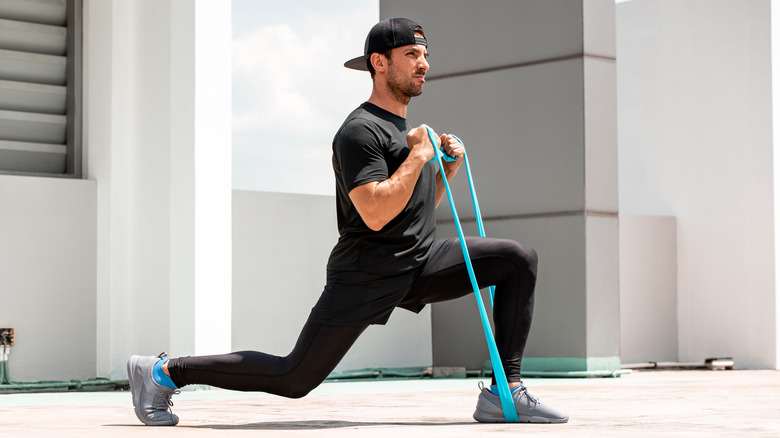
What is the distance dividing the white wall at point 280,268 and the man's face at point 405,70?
4.61m

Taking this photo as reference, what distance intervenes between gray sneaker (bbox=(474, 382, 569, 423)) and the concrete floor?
54 mm

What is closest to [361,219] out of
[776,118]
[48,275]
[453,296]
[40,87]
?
[453,296]

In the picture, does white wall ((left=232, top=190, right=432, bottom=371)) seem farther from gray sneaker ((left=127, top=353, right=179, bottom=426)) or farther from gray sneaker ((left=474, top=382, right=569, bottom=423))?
gray sneaker ((left=474, top=382, right=569, bottom=423))

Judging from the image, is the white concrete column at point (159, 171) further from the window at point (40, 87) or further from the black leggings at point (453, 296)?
the black leggings at point (453, 296)

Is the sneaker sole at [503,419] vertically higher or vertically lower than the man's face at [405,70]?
lower

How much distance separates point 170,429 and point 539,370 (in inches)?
217

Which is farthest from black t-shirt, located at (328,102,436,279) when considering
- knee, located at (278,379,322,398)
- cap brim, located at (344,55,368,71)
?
knee, located at (278,379,322,398)

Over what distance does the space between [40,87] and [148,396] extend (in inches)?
159

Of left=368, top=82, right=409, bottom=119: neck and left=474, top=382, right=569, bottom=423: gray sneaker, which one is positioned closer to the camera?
left=474, top=382, right=569, bottom=423: gray sneaker

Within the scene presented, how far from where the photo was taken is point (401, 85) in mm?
3861

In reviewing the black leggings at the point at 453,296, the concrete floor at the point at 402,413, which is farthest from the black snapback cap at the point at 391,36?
the concrete floor at the point at 402,413

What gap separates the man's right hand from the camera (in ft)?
12.0

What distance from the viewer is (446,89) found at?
9.48 m

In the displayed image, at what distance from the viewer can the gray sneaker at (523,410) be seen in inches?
147
